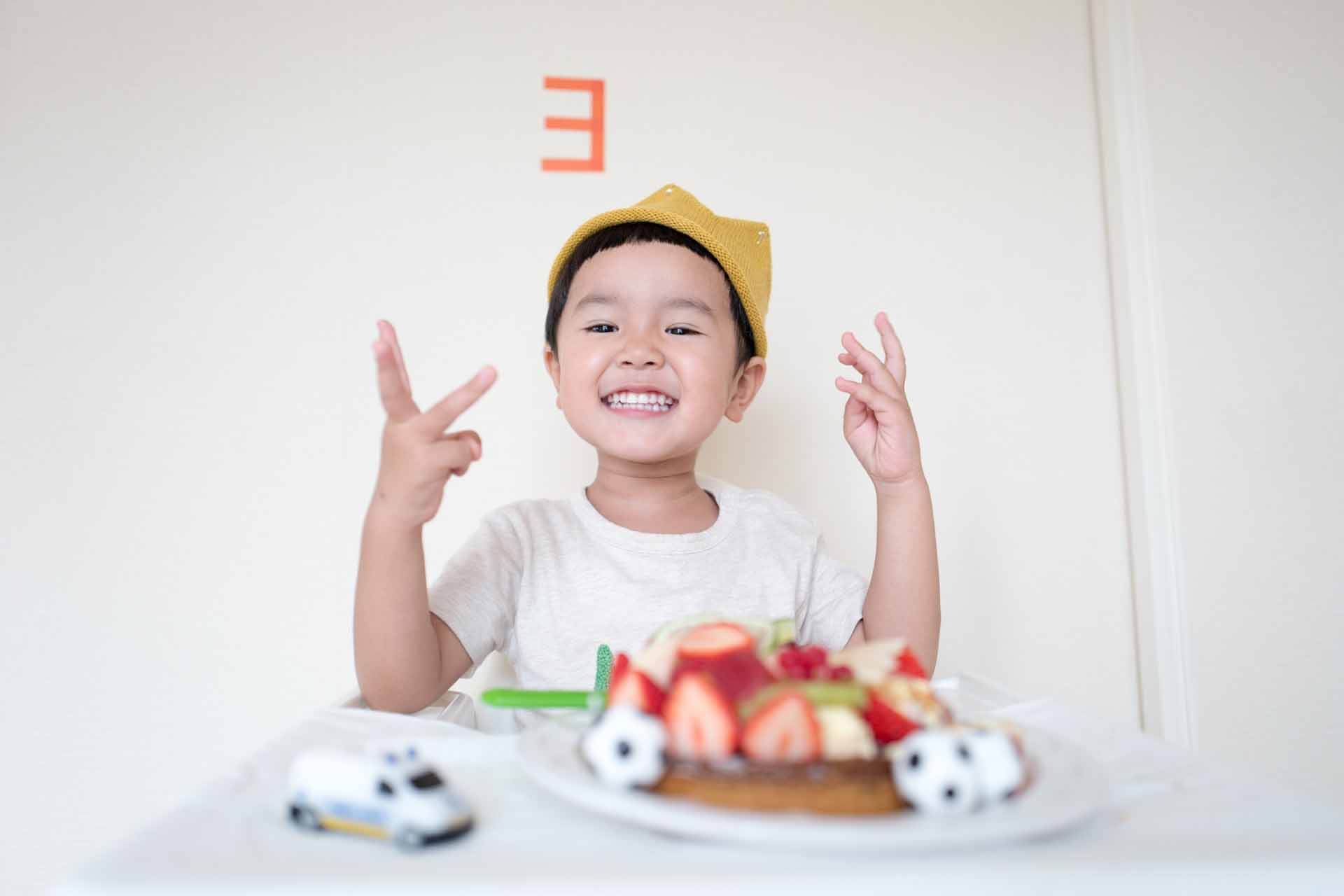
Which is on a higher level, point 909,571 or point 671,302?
point 671,302

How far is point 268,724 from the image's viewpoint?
4.11ft

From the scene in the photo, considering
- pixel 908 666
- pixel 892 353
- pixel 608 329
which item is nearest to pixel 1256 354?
pixel 892 353

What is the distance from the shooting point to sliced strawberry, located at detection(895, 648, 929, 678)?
0.54m

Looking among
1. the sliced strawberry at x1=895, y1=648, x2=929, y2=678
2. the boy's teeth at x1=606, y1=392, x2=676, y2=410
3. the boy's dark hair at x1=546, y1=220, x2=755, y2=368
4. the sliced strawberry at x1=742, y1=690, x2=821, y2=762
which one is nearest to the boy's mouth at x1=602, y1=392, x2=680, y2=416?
the boy's teeth at x1=606, y1=392, x2=676, y2=410

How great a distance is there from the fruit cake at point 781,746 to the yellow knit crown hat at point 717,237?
2.02 feet

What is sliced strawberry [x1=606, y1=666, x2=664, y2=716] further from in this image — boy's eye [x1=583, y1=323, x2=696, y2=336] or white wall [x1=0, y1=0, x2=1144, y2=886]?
white wall [x1=0, y1=0, x2=1144, y2=886]

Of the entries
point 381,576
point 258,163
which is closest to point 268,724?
point 381,576

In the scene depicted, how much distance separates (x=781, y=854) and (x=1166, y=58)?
1.40 metres

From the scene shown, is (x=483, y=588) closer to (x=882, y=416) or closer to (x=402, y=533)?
(x=402, y=533)

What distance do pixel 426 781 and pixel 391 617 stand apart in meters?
0.37

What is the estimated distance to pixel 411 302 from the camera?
1333mm

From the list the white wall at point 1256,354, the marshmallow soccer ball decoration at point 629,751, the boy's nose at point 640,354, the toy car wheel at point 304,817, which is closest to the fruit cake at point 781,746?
the marshmallow soccer ball decoration at point 629,751

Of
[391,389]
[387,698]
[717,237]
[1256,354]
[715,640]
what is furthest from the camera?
[1256,354]

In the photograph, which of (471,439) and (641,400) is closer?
(471,439)
